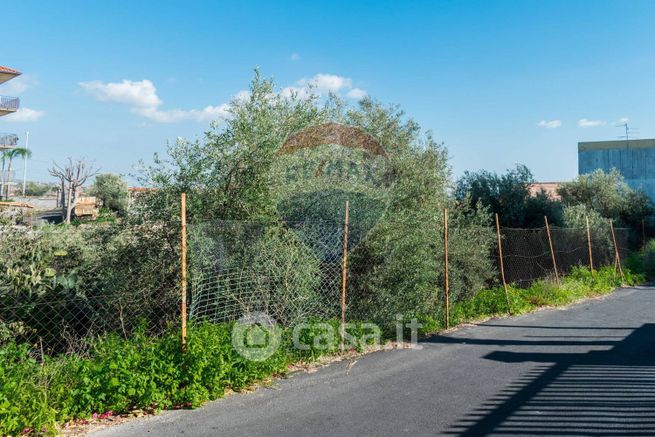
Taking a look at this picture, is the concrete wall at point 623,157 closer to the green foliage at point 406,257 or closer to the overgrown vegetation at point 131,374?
the green foliage at point 406,257

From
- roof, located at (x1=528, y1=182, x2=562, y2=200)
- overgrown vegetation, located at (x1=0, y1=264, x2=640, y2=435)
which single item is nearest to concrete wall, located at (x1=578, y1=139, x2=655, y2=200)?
roof, located at (x1=528, y1=182, x2=562, y2=200)

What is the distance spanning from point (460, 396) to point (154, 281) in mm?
3572

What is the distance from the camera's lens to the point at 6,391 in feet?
13.3

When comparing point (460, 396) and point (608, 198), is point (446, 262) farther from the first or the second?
point (608, 198)

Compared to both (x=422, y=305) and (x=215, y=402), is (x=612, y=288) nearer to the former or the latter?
(x=422, y=305)

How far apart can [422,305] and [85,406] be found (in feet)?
16.2

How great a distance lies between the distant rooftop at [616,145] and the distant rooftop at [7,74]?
38.2 meters

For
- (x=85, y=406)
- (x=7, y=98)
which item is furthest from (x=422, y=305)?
(x=7, y=98)

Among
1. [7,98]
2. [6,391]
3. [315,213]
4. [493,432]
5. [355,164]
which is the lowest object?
[493,432]

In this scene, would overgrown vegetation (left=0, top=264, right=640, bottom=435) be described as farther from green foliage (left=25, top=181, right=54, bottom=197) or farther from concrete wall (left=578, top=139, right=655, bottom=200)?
green foliage (left=25, top=181, right=54, bottom=197)

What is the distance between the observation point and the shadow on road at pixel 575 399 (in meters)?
4.45

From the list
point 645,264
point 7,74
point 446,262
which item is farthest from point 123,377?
point 7,74

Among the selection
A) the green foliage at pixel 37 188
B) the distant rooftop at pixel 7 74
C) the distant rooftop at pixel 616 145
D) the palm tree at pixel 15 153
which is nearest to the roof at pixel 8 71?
the distant rooftop at pixel 7 74

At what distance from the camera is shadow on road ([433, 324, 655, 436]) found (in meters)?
4.45
